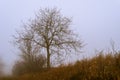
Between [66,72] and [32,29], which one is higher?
[32,29]

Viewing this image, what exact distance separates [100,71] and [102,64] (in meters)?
0.73

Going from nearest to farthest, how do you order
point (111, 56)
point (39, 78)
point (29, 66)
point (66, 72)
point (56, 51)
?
1. point (111, 56)
2. point (66, 72)
3. point (39, 78)
4. point (29, 66)
5. point (56, 51)

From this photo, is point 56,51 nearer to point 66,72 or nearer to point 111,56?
point 66,72

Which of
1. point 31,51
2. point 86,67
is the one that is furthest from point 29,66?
point 86,67

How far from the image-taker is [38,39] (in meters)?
33.2

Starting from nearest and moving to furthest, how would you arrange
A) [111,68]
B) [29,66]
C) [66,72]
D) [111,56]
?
[111,68] < [111,56] < [66,72] < [29,66]

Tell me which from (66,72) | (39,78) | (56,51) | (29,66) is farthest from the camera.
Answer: (56,51)

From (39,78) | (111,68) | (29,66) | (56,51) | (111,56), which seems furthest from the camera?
(56,51)

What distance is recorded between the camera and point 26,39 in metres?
34.1

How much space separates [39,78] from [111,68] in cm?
718

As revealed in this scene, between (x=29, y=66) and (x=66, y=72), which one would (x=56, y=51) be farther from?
(x=66, y=72)

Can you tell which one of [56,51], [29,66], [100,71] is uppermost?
[56,51]

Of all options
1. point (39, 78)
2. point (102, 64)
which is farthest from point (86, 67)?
point (39, 78)

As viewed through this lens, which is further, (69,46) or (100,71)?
(69,46)
